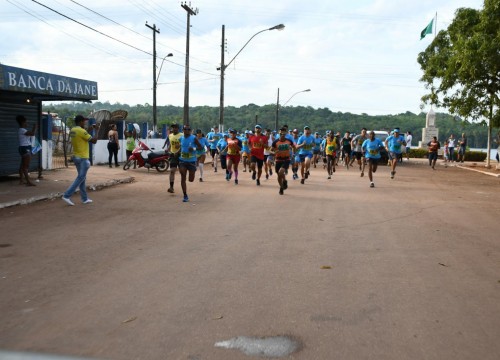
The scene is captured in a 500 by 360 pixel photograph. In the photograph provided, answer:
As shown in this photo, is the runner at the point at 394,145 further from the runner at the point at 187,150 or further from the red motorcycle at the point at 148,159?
the runner at the point at 187,150

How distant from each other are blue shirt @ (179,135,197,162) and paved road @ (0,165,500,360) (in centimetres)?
223

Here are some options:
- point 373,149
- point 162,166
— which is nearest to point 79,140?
point 373,149

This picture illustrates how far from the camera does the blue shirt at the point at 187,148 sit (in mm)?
12711

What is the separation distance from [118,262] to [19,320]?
78.3 inches

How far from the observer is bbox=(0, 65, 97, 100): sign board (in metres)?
12.9

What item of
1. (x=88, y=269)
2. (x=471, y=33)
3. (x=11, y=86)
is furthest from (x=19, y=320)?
(x=471, y=33)

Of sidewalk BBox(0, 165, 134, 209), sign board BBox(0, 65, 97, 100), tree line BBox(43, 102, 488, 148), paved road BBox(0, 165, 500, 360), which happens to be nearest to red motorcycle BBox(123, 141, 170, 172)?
sidewalk BBox(0, 165, 134, 209)

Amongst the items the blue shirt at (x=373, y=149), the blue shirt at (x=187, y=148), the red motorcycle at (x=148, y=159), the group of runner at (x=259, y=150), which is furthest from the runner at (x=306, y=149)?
the red motorcycle at (x=148, y=159)

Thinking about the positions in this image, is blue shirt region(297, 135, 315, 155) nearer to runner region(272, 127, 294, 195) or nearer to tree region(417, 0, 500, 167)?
runner region(272, 127, 294, 195)

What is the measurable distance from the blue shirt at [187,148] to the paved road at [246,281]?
2.23 m

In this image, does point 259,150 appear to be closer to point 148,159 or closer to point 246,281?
point 148,159

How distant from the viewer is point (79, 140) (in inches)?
438

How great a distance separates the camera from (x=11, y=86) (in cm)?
1293

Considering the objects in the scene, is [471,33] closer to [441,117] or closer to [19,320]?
[19,320]
